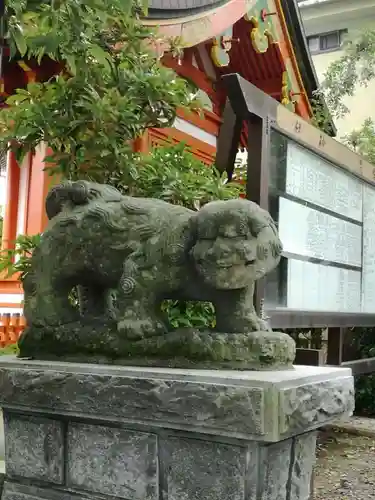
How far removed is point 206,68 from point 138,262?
5520 millimetres

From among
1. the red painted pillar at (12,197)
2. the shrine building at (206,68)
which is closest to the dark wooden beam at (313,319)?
the shrine building at (206,68)

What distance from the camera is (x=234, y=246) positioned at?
1919 millimetres

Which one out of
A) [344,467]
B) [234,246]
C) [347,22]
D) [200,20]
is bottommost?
[344,467]

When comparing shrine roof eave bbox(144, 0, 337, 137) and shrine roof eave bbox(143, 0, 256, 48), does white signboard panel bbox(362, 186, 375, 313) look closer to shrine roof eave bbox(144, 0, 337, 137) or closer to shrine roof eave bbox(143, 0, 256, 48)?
shrine roof eave bbox(144, 0, 337, 137)

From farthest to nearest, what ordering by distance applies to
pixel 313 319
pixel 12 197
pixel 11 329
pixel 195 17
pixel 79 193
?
pixel 12 197 → pixel 11 329 → pixel 195 17 → pixel 313 319 → pixel 79 193

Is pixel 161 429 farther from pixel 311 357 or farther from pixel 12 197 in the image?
pixel 12 197

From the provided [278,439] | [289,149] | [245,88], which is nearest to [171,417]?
[278,439]

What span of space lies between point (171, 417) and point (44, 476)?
0.67m

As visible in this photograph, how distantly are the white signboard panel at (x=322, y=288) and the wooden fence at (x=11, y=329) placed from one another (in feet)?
10.4

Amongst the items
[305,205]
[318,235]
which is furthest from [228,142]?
[318,235]

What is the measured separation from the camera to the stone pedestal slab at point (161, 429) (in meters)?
1.77

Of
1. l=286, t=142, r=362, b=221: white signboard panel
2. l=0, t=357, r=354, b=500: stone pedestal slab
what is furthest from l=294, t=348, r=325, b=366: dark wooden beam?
l=0, t=357, r=354, b=500: stone pedestal slab

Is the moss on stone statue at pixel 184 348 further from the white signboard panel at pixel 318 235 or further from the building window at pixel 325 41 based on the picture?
the building window at pixel 325 41

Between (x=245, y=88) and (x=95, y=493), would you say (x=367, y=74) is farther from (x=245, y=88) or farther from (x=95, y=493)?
(x=95, y=493)
